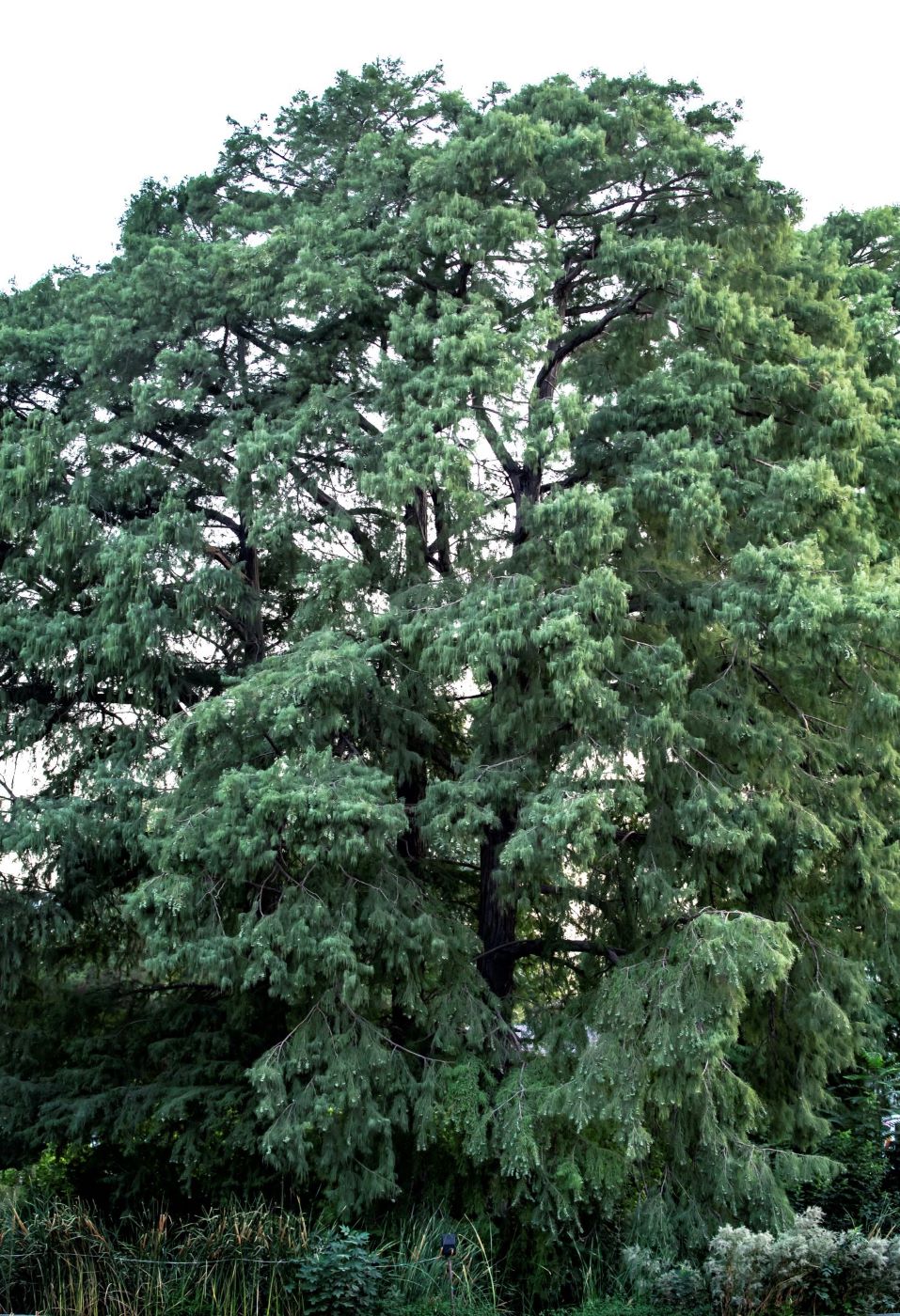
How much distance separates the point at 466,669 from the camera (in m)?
10.0

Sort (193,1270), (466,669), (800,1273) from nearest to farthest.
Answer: (800,1273) → (193,1270) → (466,669)

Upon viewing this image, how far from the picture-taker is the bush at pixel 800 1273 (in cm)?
775

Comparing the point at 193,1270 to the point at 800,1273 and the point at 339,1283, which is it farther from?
the point at 800,1273

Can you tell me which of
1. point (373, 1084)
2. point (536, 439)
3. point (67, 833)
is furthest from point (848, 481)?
point (67, 833)

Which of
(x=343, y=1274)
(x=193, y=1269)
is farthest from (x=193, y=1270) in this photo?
(x=343, y=1274)

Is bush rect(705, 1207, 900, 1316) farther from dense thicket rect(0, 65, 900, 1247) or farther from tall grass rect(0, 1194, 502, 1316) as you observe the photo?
tall grass rect(0, 1194, 502, 1316)

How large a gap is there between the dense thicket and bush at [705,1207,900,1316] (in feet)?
2.95

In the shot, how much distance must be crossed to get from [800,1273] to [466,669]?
4.83 meters

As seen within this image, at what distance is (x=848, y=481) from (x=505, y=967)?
514 cm

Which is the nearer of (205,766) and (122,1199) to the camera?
(205,766)

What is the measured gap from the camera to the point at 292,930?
28.5 feet

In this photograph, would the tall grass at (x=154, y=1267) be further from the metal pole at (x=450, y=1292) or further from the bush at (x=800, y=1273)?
the bush at (x=800, y=1273)

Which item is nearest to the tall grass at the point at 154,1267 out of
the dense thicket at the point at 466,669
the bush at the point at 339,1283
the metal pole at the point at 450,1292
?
the bush at the point at 339,1283

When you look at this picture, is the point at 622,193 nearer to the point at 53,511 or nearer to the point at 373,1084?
the point at 53,511
